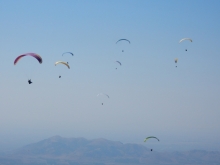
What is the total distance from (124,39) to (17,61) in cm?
2818

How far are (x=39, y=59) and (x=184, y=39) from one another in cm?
3522

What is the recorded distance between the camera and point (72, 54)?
8281 cm

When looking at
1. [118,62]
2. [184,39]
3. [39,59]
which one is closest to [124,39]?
[118,62]

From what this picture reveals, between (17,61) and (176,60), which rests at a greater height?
(176,60)

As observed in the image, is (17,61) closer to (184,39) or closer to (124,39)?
(124,39)

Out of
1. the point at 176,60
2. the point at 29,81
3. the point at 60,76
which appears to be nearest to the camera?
the point at 29,81

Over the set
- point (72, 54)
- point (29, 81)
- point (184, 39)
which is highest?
point (184, 39)

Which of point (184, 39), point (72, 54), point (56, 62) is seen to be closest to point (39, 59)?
point (56, 62)

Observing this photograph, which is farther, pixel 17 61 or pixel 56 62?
pixel 56 62

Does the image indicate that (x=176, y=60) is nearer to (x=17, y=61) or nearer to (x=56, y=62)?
(x=56, y=62)

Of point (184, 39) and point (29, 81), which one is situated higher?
point (184, 39)

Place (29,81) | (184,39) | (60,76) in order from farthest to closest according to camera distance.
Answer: (184,39), (60,76), (29,81)

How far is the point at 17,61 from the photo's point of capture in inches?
2741

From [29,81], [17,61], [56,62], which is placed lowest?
[29,81]
